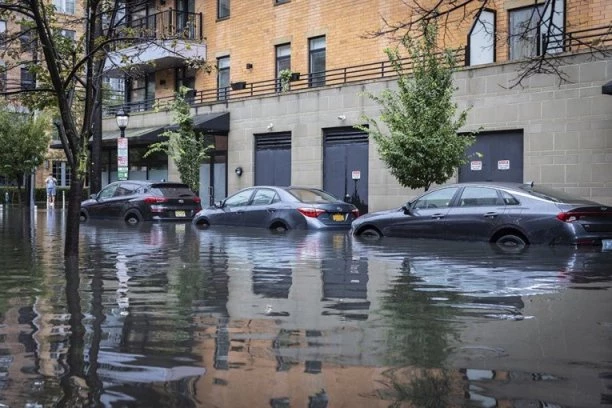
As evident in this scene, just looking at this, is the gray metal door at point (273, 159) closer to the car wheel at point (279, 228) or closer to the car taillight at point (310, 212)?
the car wheel at point (279, 228)

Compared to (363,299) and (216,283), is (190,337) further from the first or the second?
(216,283)

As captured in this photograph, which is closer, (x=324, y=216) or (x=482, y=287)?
(x=482, y=287)

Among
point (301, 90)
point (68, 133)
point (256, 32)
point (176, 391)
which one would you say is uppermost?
point (256, 32)

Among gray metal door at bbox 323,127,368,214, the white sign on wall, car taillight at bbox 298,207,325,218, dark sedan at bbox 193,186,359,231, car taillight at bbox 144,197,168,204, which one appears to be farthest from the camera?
A: gray metal door at bbox 323,127,368,214

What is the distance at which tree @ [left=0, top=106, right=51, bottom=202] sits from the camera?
37.8 m

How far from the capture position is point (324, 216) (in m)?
17.5

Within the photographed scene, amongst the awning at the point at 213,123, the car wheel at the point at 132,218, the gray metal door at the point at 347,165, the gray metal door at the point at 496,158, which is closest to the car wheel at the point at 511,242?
the gray metal door at the point at 496,158

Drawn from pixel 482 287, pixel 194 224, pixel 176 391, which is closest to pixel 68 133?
pixel 482 287

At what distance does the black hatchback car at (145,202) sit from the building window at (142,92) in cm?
1149

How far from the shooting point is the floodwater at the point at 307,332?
4395 millimetres

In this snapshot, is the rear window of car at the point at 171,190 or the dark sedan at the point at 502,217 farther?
the rear window of car at the point at 171,190

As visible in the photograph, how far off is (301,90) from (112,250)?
1433 cm

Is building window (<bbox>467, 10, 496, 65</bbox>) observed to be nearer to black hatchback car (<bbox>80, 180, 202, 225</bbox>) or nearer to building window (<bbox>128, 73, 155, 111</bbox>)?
black hatchback car (<bbox>80, 180, 202, 225</bbox>)

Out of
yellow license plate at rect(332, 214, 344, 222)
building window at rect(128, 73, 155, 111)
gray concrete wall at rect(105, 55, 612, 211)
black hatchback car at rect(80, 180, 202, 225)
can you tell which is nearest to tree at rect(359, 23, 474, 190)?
gray concrete wall at rect(105, 55, 612, 211)
